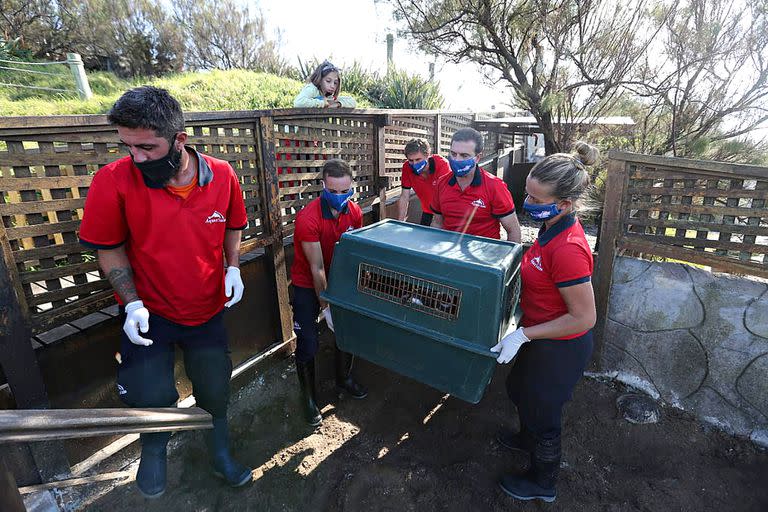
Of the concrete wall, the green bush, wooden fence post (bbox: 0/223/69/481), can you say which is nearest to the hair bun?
the concrete wall

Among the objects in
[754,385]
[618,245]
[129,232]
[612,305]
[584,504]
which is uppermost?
[129,232]

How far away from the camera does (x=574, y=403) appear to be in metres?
2.97

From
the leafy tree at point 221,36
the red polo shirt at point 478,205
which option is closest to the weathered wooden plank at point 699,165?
the red polo shirt at point 478,205

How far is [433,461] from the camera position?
249 cm

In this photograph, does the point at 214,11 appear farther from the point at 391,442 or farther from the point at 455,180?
the point at 391,442

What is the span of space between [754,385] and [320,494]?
2723mm

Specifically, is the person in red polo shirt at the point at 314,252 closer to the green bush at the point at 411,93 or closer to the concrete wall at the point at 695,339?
the concrete wall at the point at 695,339

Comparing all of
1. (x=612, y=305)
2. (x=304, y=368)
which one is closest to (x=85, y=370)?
(x=304, y=368)

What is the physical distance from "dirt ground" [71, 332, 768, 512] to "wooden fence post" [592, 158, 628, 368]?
504 millimetres

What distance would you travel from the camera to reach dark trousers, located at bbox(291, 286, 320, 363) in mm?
2646

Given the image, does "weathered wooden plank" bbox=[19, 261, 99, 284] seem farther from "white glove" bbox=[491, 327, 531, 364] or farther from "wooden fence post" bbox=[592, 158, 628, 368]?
"wooden fence post" bbox=[592, 158, 628, 368]

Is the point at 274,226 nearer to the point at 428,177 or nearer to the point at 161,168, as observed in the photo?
the point at 161,168

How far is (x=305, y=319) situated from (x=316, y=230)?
598 millimetres

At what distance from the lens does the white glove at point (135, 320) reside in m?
1.81
